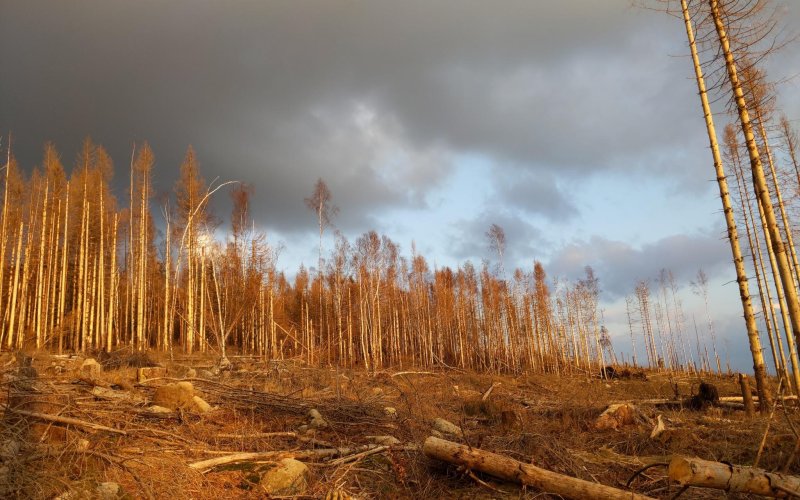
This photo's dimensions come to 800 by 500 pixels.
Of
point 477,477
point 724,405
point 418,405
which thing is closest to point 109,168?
point 418,405

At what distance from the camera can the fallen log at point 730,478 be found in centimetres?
451

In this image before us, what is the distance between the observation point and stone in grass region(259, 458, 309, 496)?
5.48m

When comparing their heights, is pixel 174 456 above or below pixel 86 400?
below

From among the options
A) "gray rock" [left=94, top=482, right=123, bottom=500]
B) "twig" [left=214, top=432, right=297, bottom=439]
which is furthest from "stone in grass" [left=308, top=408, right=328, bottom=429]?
"gray rock" [left=94, top=482, right=123, bottom=500]

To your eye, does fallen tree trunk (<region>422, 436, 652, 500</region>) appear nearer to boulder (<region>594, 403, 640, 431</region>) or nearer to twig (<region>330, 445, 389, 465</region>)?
twig (<region>330, 445, 389, 465</region>)

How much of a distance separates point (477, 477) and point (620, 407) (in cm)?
529

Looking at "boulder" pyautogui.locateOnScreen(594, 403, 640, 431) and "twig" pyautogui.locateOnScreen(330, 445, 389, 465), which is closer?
"twig" pyautogui.locateOnScreen(330, 445, 389, 465)

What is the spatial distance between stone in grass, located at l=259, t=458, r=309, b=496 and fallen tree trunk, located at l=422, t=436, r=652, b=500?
5.01ft

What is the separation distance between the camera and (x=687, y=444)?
785cm

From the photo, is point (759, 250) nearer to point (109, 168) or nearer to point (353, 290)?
point (353, 290)

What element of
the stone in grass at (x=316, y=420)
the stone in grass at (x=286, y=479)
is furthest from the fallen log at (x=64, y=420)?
the stone in grass at (x=316, y=420)

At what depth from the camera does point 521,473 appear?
5.37 metres

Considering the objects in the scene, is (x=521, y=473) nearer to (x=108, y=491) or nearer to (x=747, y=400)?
Result: (x=108, y=491)

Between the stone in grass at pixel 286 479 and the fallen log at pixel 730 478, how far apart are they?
156 inches
